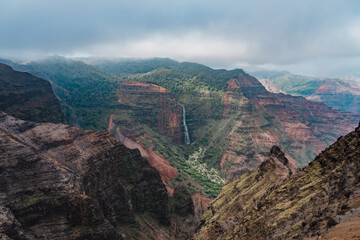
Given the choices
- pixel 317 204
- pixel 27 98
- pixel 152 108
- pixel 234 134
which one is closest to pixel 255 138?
pixel 234 134

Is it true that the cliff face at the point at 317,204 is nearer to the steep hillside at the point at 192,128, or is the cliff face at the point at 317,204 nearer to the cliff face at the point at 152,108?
the steep hillside at the point at 192,128

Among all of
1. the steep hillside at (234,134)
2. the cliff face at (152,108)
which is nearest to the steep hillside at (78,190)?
the steep hillside at (234,134)

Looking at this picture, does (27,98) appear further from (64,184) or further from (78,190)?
(78,190)

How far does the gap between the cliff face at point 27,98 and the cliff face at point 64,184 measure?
43863mm

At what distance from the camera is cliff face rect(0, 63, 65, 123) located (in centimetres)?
9531

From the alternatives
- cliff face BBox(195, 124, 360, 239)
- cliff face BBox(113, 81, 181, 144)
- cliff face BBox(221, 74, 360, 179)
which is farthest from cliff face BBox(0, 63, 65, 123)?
cliff face BBox(221, 74, 360, 179)

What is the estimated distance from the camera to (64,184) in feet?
150

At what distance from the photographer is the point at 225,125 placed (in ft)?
560

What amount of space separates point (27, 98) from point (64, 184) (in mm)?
78245

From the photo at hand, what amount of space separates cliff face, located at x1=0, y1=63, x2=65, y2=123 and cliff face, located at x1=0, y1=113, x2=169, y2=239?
144ft

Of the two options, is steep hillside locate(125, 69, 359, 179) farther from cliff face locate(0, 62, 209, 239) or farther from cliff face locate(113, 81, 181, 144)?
cliff face locate(0, 62, 209, 239)

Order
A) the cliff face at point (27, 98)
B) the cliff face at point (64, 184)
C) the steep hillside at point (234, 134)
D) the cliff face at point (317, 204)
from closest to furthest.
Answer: the cliff face at point (317, 204)
the cliff face at point (64, 184)
the cliff face at point (27, 98)
the steep hillside at point (234, 134)

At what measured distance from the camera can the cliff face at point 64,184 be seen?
42.2 meters

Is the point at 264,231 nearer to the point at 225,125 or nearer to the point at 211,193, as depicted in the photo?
the point at 211,193
